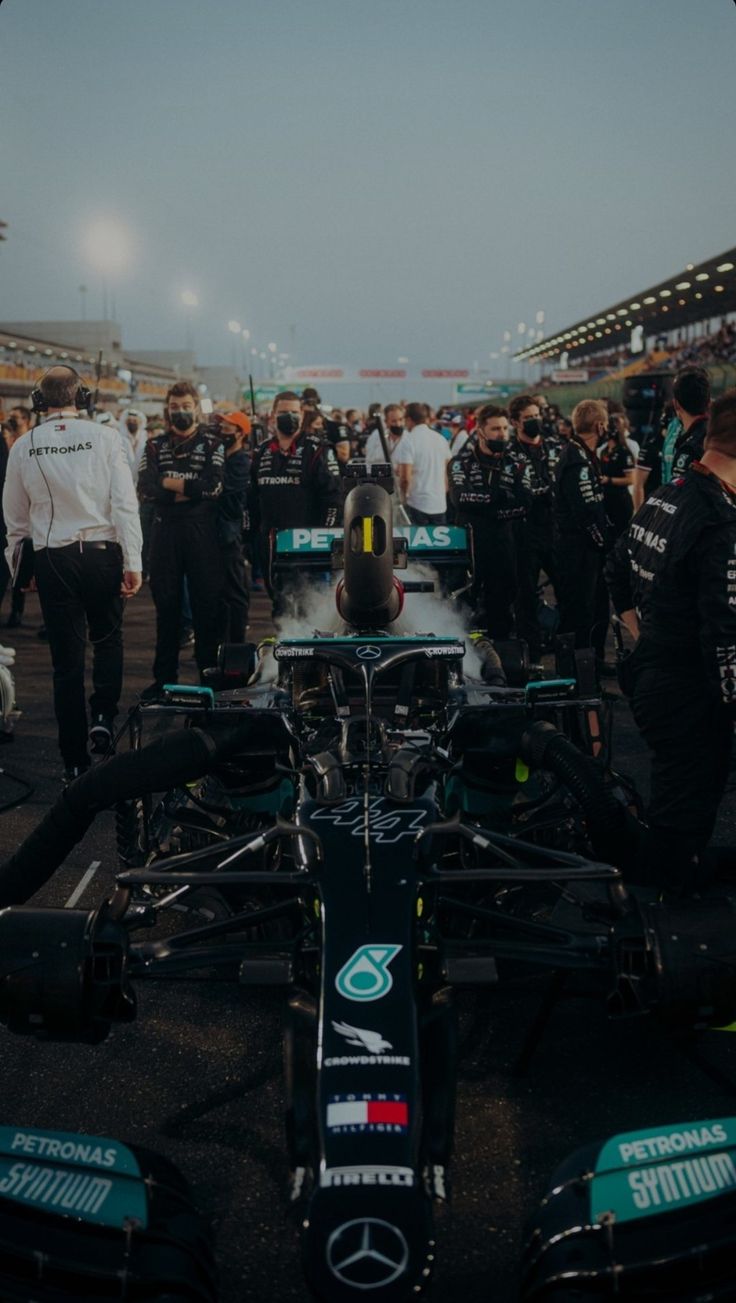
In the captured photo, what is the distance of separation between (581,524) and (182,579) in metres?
2.91

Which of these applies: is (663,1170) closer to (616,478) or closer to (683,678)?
(683,678)

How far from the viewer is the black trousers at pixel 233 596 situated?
9891 millimetres

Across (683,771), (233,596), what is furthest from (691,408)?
(233,596)

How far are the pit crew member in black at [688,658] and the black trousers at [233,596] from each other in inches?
232

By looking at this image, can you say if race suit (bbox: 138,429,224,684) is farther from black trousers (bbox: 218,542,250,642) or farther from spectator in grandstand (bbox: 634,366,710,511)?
spectator in grandstand (bbox: 634,366,710,511)

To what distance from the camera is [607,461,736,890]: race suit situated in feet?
13.1

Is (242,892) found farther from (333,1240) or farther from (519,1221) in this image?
(333,1240)

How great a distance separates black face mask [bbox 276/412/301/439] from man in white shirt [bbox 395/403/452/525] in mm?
2930

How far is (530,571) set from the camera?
978 cm

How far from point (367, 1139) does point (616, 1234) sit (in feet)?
1.77

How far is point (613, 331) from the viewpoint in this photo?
59875 millimetres

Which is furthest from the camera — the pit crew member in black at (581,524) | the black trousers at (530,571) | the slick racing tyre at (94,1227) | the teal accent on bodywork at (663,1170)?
the black trousers at (530,571)

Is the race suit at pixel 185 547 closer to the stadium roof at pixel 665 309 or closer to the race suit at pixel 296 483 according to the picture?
the race suit at pixel 296 483

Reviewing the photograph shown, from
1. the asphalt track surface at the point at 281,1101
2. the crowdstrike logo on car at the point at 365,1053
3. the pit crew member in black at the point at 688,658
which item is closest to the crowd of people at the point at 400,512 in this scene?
the pit crew member in black at the point at 688,658
